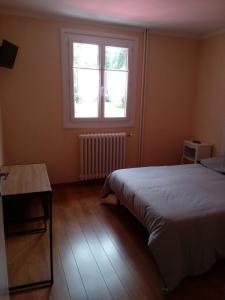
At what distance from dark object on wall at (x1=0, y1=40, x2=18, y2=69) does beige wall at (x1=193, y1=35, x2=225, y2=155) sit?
9.87 feet

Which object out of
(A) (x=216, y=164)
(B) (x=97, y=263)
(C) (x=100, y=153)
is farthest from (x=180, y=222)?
(C) (x=100, y=153)

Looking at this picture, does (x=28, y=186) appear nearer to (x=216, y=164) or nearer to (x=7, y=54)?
(x=7, y=54)

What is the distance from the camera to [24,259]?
6.77ft

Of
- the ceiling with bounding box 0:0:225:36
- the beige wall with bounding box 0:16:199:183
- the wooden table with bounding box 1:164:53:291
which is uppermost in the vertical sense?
the ceiling with bounding box 0:0:225:36

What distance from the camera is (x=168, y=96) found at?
4.16 meters

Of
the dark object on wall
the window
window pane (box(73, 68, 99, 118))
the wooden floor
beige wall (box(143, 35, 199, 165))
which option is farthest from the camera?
beige wall (box(143, 35, 199, 165))

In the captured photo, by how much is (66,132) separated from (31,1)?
5.66 ft

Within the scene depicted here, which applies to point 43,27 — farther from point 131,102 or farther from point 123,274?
point 123,274

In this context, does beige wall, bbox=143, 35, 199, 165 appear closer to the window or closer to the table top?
the window

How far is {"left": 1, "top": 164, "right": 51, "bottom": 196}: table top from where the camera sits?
184cm

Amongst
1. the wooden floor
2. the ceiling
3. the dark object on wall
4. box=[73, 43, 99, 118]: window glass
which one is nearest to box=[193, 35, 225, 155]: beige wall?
the ceiling

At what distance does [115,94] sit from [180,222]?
98.8 inches

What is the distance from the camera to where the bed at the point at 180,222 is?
1.79 meters

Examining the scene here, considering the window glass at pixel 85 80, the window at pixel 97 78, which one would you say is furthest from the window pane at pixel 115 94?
the window glass at pixel 85 80
